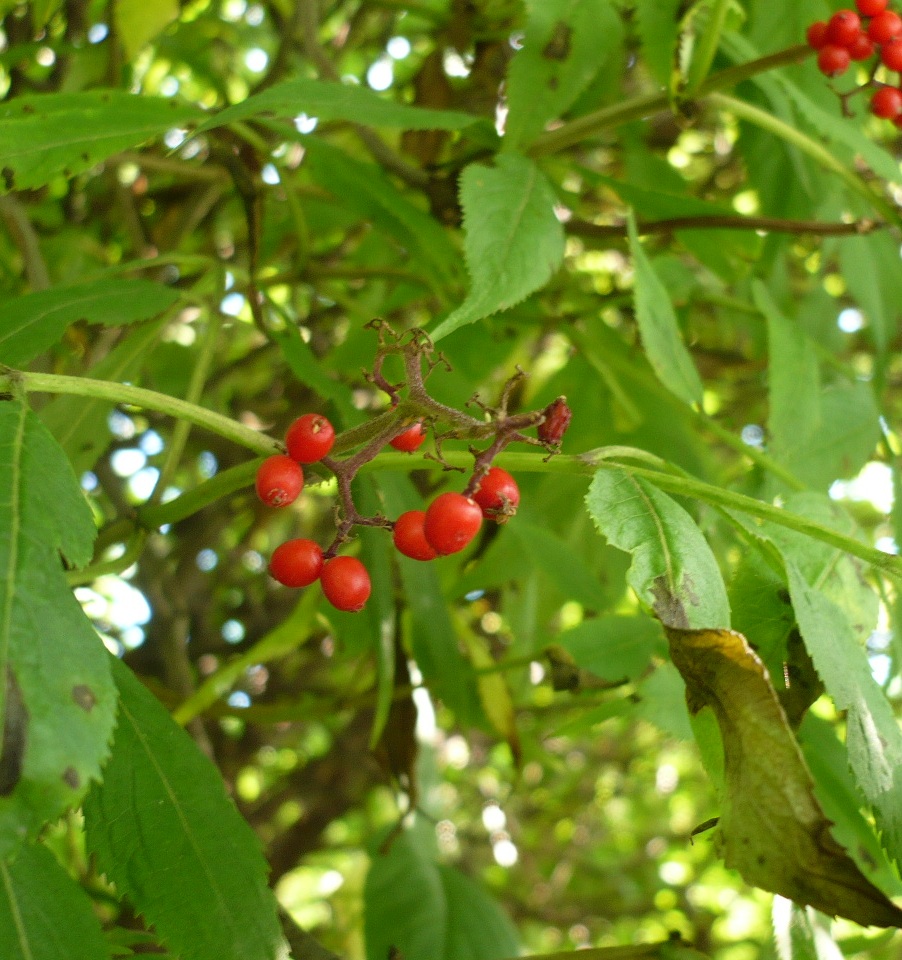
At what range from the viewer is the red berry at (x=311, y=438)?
763mm

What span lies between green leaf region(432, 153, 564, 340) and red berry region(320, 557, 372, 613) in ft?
0.76

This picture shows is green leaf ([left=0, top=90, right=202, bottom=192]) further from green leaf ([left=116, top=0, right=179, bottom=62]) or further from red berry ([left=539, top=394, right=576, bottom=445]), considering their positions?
red berry ([left=539, top=394, right=576, bottom=445])

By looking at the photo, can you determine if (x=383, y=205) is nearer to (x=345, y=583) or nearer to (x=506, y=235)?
(x=506, y=235)

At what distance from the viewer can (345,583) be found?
0.83m

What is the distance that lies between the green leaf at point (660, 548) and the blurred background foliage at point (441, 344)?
73mm

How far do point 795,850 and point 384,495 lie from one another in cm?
68

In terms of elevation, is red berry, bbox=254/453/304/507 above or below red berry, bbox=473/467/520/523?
above

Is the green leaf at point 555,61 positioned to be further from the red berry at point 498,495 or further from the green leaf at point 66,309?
the red berry at point 498,495

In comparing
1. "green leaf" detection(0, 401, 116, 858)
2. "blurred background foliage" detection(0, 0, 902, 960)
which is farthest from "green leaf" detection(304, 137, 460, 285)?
"green leaf" detection(0, 401, 116, 858)

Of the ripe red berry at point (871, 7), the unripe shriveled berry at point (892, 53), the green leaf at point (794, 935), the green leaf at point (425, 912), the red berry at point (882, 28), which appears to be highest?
the ripe red berry at point (871, 7)

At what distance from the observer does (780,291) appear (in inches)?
78.2

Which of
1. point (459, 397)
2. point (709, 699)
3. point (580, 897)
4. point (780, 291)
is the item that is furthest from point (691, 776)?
point (709, 699)

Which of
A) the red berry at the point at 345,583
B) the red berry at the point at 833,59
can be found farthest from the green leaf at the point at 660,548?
the red berry at the point at 833,59

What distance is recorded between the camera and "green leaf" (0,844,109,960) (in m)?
0.81
